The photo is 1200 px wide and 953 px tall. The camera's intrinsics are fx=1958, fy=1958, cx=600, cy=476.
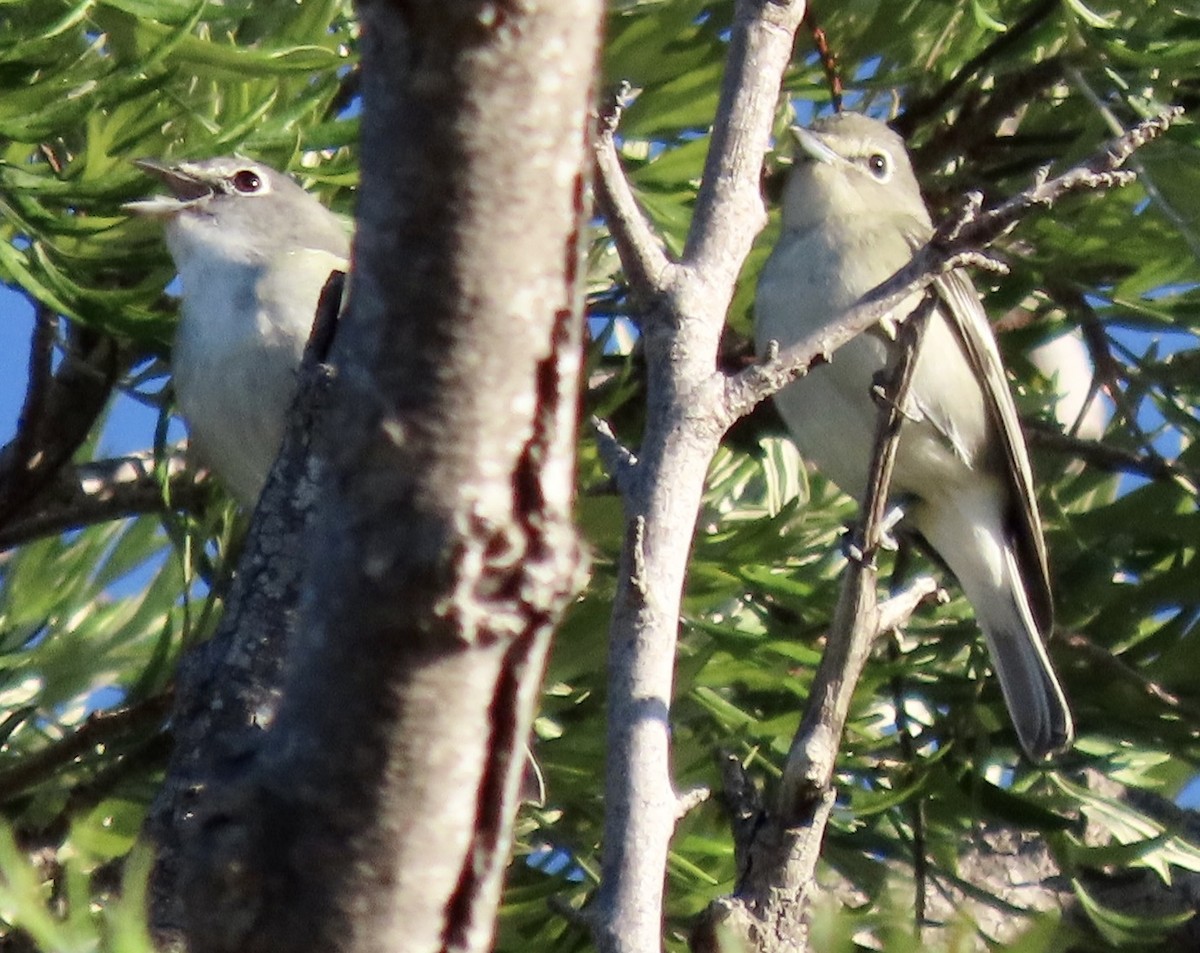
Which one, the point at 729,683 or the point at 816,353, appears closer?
the point at 816,353

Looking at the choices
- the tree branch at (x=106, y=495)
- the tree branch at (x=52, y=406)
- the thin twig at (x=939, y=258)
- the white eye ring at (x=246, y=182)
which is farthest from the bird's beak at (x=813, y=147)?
the thin twig at (x=939, y=258)

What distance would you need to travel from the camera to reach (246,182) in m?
3.76

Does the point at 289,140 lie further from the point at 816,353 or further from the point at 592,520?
the point at 816,353

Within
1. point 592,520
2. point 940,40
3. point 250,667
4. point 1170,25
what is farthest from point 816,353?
point 940,40

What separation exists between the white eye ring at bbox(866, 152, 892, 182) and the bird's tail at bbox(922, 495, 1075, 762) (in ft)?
2.34

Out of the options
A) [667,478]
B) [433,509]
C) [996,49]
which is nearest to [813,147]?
[996,49]

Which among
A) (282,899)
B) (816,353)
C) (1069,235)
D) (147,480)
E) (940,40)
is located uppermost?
(940,40)

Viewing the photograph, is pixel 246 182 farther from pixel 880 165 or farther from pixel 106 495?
pixel 880 165

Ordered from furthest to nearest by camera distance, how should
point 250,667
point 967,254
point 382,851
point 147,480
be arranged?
1. point 147,480
2. point 967,254
3. point 250,667
4. point 382,851

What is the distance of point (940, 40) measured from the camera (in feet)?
10.1

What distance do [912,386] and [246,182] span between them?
137 centimetres

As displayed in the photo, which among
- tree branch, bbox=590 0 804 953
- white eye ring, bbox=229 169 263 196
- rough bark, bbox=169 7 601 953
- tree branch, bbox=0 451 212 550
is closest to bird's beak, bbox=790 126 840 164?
white eye ring, bbox=229 169 263 196

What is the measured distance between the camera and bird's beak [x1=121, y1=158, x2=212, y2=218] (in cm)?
263

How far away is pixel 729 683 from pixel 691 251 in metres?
1.13
